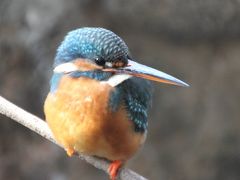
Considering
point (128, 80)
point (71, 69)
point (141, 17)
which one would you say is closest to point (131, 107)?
point (128, 80)

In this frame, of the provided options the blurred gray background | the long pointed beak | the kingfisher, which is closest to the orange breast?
→ the kingfisher

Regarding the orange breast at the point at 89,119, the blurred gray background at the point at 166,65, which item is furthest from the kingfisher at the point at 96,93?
the blurred gray background at the point at 166,65

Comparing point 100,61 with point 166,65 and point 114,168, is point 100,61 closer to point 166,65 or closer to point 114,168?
point 114,168

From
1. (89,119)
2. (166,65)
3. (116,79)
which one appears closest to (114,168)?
(89,119)

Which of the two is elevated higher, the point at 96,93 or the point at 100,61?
the point at 100,61

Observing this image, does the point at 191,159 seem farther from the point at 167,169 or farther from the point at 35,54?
the point at 35,54

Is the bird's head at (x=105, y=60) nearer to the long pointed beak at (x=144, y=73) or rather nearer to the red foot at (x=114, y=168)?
the long pointed beak at (x=144, y=73)
